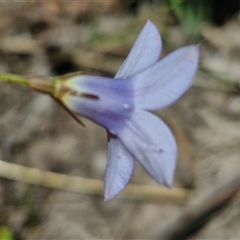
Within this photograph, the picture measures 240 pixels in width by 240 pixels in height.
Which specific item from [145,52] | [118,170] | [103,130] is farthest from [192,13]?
[118,170]

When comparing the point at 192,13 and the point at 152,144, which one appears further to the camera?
the point at 192,13

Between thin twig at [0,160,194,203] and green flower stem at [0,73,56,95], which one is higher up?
green flower stem at [0,73,56,95]

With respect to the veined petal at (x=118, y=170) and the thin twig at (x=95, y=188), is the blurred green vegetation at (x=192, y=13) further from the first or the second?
the veined petal at (x=118, y=170)

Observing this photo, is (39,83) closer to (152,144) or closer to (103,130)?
(152,144)

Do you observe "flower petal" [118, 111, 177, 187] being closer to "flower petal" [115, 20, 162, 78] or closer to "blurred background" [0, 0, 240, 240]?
"flower petal" [115, 20, 162, 78]

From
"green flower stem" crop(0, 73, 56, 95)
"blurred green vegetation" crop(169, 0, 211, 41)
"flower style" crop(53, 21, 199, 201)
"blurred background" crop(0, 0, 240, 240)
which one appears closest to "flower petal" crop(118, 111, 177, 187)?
"flower style" crop(53, 21, 199, 201)

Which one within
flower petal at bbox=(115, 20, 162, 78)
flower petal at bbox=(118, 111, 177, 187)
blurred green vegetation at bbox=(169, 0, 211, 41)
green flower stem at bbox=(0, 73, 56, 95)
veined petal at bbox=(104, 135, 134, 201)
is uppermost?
flower petal at bbox=(115, 20, 162, 78)
